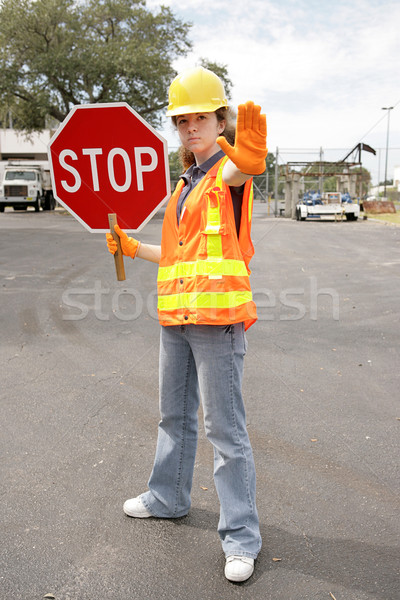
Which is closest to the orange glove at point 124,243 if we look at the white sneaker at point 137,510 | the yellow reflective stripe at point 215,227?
the yellow reflective stripe at point 215,227

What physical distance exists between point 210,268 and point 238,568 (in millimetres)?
1272

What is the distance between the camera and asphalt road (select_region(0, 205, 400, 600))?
2.61 m

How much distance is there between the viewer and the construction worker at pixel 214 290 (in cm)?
255

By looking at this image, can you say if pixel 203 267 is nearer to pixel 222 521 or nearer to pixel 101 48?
pixel 222 521

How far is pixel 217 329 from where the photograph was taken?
2635mm

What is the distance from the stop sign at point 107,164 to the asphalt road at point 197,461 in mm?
1489

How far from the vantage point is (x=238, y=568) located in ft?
8.43

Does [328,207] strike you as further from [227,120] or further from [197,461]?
[227,120]

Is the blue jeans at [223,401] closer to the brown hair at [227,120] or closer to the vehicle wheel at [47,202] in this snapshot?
the brown hair at [227,120]

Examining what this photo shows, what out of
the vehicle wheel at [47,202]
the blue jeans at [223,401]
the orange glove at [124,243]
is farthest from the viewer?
the vehicle wheel at [47,202]

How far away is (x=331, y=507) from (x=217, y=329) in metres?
1.23

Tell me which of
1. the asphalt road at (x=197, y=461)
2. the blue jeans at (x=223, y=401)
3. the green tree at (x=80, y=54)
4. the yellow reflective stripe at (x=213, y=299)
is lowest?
the asphalt road at (x=197, y=461)

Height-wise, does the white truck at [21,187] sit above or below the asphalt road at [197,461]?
above

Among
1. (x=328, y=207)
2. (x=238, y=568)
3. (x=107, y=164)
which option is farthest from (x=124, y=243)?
(x=328, y=207)
